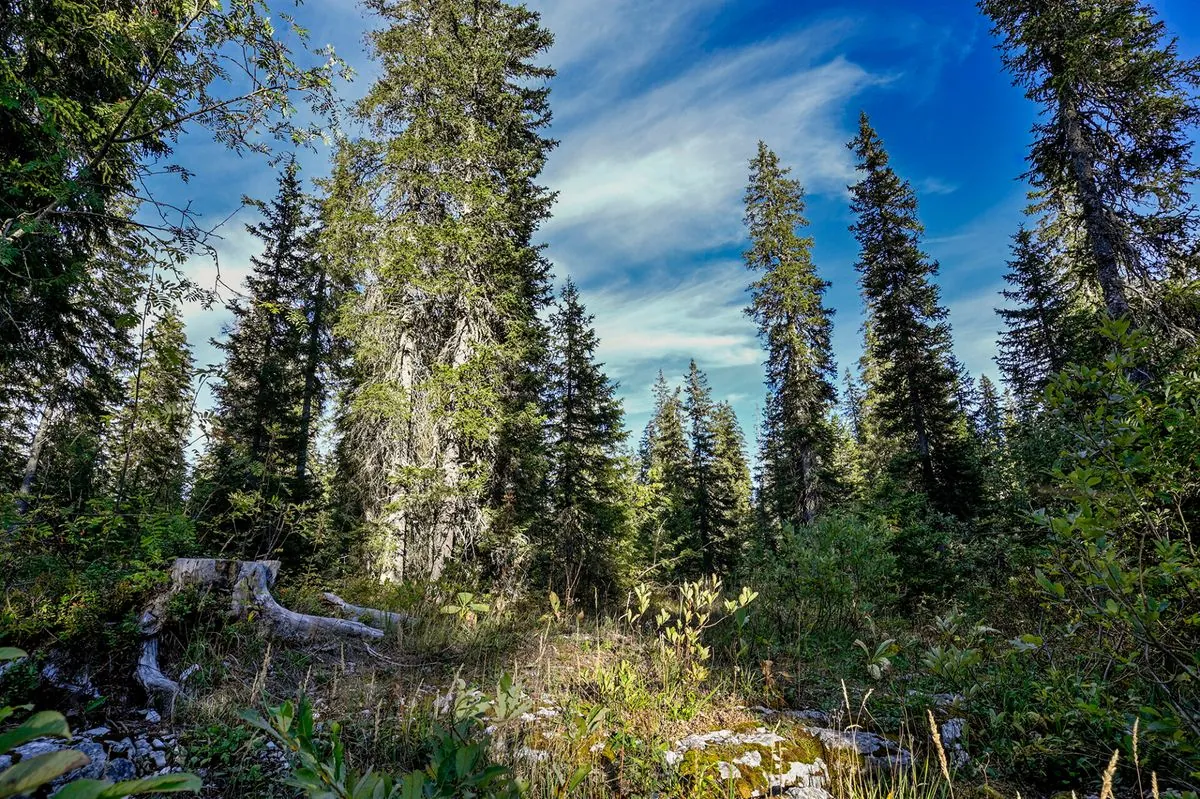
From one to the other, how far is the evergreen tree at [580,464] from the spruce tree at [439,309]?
2.01 m

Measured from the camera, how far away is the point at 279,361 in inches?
564

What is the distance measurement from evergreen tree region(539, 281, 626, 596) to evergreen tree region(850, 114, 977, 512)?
968 cm

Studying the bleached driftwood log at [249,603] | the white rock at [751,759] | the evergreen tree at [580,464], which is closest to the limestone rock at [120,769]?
the bleached driftwood log at [249,603]

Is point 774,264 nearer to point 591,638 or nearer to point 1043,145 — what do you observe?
point 1043,145

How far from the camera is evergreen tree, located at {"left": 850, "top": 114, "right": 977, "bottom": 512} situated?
15.8m

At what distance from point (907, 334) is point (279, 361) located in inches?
767

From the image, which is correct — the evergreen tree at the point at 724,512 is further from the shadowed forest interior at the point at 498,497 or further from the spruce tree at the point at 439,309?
the spruce tree at the point at 439,309

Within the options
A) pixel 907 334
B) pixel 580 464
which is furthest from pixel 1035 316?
pixel 580 464

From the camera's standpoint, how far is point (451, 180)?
9430mm

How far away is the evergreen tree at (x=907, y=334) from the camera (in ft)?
51.9

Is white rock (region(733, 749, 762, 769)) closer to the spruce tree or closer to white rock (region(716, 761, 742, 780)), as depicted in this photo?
white rock (region(716, 761, 742, 780))

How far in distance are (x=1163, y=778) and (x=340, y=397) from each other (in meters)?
17.2

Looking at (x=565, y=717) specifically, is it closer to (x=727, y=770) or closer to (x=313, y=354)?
(x=727, y=770)

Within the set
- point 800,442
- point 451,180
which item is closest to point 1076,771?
point 451,180
